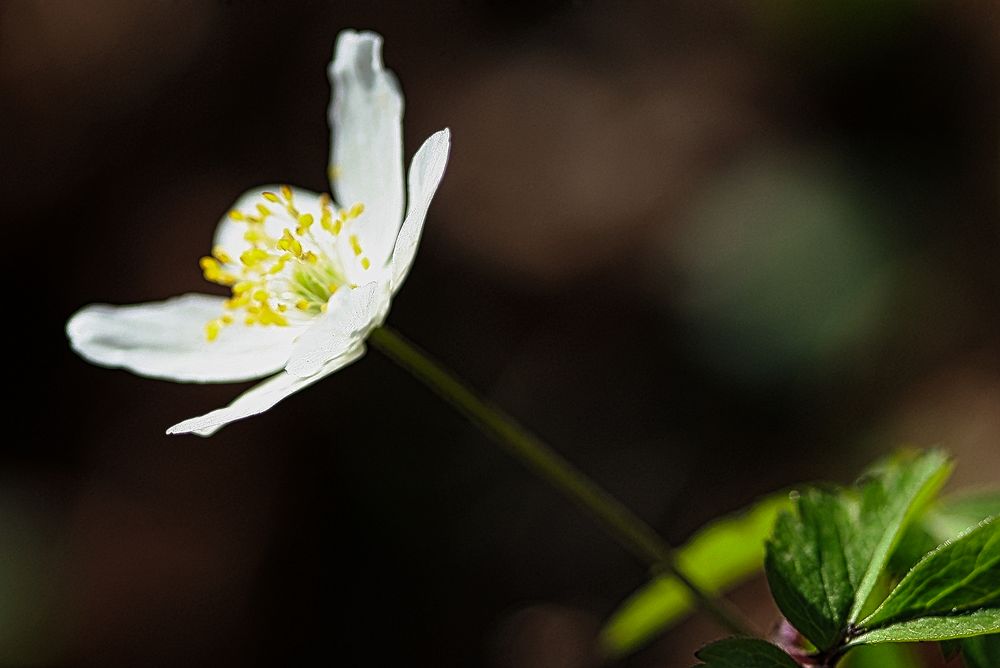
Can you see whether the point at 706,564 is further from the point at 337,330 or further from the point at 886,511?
the point at 337,330

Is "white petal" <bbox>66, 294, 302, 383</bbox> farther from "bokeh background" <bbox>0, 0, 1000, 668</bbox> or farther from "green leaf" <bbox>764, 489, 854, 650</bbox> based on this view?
"bokeh background" <bbox>0, 0, 1000, 668</bbox>

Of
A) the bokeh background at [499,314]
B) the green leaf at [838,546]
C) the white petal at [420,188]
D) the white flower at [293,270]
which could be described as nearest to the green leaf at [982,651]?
the green leaf at [838,546]

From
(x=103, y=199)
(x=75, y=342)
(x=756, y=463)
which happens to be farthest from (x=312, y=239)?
(x=103, y=199)

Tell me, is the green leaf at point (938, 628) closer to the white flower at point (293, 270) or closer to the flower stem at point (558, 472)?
the flower stem at point (558, 472)

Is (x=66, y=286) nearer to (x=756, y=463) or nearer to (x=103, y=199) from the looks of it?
(x=103, y=199)

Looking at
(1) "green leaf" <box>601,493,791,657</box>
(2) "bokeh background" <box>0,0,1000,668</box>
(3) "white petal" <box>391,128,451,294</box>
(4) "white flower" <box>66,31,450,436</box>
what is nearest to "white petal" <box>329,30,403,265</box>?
(4) "white flower" <box>66,31,450,436</box>

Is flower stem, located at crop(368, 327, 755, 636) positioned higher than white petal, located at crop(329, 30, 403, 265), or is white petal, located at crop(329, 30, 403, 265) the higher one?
white petal, located at crop(329, 30, 403, 265)
